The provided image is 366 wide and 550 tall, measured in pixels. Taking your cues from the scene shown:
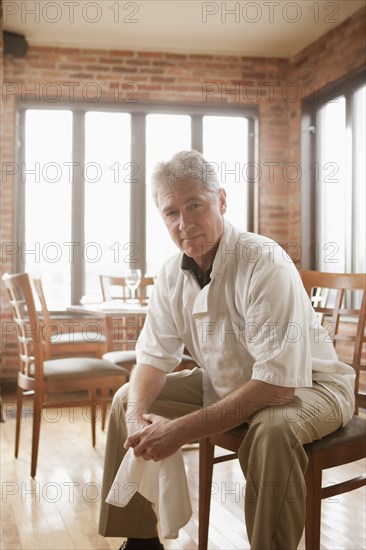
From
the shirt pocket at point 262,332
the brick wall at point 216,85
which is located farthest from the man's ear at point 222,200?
the brick wall at point 216,85

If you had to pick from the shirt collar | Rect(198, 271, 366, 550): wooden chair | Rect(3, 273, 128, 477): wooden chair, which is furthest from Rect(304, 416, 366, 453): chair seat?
Rect(3, 273, 128, 477): wooden chair

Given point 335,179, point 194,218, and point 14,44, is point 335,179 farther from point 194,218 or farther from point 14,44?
point 194,218

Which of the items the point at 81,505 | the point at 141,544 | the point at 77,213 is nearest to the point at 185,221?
the point at 141,544

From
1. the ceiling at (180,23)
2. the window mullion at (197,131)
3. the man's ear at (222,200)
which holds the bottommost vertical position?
the man's ear at (222,200)

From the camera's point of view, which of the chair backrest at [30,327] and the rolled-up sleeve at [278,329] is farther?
the chair backrest at [30,327]

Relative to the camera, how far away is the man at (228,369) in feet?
4.83

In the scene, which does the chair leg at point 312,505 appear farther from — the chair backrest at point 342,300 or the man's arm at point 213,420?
the chair backrest at point 342,300

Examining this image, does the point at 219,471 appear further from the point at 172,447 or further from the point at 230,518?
the point at 172,447

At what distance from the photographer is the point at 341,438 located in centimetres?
162

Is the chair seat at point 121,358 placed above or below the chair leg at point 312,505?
above

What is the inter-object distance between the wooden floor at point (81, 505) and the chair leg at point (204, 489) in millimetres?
206

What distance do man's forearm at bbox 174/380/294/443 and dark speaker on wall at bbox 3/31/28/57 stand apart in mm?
4312

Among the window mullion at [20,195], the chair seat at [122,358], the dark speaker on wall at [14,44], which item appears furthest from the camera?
the window mullion at [20,195]

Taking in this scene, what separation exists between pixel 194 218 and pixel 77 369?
59.9 inches
